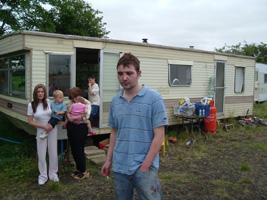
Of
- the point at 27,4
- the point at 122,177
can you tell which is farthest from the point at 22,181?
the point at 27,4

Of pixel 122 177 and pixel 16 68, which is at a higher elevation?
pixel 16 68

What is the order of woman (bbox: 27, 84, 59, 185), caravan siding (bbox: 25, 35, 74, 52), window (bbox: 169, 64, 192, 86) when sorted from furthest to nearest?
1. window (bbox: 169, 64, 192, 86)
2. caravan siding (bbox: 25, 35, 74, 52)
3. woman (bbox: 27, 84, 59, 185)

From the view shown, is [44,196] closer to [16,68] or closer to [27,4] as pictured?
[16,68]

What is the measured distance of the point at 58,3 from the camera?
16.5 m

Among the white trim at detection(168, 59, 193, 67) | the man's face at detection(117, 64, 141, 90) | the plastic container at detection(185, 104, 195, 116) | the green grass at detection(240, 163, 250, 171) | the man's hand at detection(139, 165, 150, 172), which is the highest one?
the white trim at detection(168, 59, 193, 67)

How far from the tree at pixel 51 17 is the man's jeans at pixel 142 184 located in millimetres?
13717

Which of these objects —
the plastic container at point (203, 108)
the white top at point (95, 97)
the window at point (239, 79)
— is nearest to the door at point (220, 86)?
the window at point (239, 79)

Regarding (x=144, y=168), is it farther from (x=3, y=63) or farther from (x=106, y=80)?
(x=3, y=63)

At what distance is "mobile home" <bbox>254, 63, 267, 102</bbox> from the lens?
51.0 feet

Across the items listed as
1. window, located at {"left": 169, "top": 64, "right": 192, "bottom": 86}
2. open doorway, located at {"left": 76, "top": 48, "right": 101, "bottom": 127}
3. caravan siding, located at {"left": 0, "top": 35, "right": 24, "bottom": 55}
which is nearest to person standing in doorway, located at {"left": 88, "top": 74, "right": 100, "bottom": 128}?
caravan siding, located at {"left": 0, "top": 35, "right": 24, "bottom": 55}

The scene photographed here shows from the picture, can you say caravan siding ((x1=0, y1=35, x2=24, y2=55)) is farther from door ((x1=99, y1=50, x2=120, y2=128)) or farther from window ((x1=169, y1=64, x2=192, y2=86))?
window ((x1=169, y1=64, x2=192, y2=86))

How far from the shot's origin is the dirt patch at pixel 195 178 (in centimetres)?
411

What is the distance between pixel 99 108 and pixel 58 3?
502 inches

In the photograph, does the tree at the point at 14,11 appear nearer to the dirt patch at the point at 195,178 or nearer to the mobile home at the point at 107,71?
the mobile home at the point at 107,71
